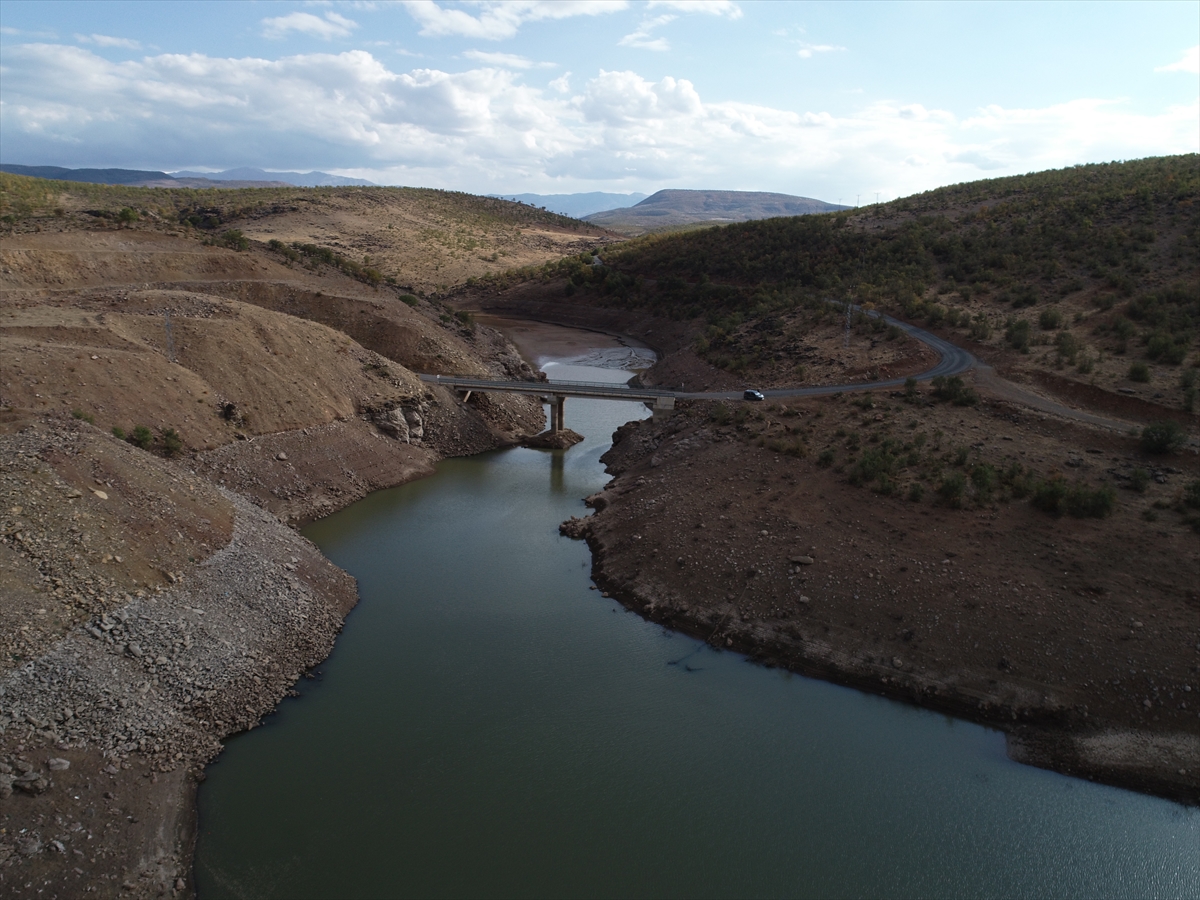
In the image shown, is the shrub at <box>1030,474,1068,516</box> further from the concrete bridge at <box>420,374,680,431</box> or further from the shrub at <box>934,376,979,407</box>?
the concrete bridge at <box>420,374,680,431</box>

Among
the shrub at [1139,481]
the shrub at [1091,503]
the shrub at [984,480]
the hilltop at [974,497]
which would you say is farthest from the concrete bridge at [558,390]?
the shrub at [1139,481]

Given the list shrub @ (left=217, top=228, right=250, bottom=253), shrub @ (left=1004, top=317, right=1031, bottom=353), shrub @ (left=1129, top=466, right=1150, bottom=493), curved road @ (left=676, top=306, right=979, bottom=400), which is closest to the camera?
shrub @ (left=1129, top=466, right=1150, bottom=493)

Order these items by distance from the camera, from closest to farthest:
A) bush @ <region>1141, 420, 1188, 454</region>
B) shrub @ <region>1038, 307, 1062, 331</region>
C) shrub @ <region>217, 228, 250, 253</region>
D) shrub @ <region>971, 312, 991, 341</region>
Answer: bush @ <region>1141, 420, 1188, 454</region>, shrub @ <region>1038, 307, 1062, 331</region>, shrub @ <region>971, 312, 991, 341</region>, shrub @ <region>217, 228, 250, 253</region>

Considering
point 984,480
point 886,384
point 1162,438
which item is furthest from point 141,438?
point 1162,438

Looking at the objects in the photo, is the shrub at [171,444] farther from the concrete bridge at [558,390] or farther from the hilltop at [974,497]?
the concrete bridge at [558,390]

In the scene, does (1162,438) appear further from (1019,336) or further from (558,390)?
(558,390)

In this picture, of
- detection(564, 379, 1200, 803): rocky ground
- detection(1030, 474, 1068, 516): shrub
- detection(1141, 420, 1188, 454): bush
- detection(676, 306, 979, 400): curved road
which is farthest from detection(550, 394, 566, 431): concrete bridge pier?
detection(1141, 420, 1188, 454): bush

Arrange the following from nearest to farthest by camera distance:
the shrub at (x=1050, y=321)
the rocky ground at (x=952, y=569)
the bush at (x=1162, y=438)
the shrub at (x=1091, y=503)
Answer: the rocky ground at (x=952, y=569) < the shrub at (x=1091, y=503) < the bush at (x=1162, y=438) < the shrub at (x=1050, y=321)
